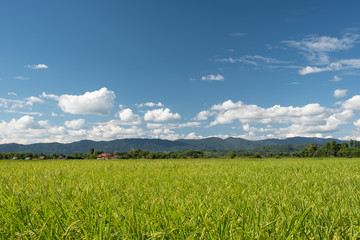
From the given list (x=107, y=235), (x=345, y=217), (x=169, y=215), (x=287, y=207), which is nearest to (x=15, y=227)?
(x=107, y=235)

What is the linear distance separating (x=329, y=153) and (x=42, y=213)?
562ft

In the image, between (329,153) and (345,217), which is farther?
(329,153)

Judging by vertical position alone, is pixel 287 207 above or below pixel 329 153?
above

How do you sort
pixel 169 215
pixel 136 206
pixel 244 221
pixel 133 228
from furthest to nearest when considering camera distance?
pixel 136 206
pixel 169 215
pixel 244 221
pixel 133 228

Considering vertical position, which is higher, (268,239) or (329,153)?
(268,239)

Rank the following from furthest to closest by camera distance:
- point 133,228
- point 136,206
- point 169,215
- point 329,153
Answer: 1. point 329,153
2. point 136,206
3. point 169,215
4. point 133,228

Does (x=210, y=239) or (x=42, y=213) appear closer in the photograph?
(x=210, y=239)

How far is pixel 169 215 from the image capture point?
2656mm

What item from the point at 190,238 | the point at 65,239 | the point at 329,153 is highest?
the point at 190,238

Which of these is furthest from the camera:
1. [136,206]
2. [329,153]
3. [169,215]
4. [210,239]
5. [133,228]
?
[329,153]

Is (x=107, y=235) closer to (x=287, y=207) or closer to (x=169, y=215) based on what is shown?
(x=169, y=215)

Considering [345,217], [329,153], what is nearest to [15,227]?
[345,217]

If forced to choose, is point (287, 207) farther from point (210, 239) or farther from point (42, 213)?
point (42, 213)

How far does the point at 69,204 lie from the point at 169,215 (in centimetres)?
171
